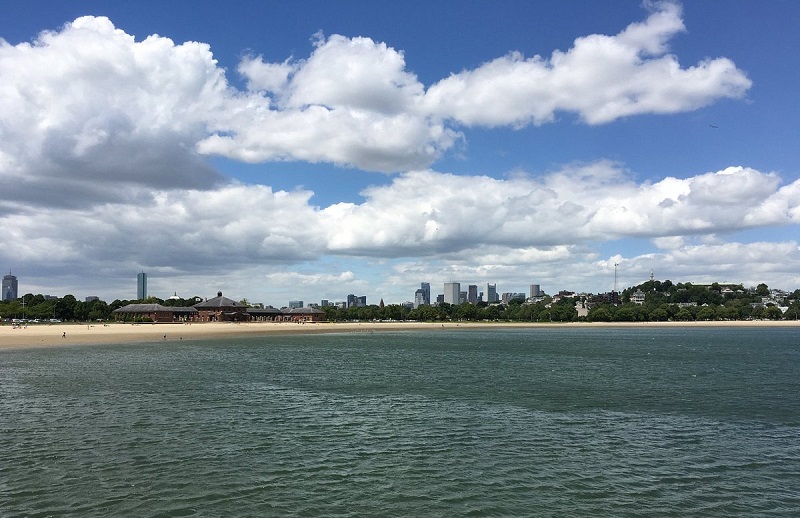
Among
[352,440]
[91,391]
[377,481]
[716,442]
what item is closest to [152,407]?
[91,391]

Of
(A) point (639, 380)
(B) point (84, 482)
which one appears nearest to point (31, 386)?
(B) point (84, 482)

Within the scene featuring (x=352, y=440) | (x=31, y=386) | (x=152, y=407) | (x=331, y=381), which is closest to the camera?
(x=352, y=440)

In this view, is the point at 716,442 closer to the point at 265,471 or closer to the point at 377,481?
the point at 377,481

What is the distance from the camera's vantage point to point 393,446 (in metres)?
22.5

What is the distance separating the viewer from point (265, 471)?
18.8 meters

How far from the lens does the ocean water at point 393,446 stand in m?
16.1

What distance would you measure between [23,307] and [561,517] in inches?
7974

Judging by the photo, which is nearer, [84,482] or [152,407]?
[84,482]

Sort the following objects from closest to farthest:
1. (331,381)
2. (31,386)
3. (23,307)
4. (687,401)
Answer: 1. (687,401)
2. (31,386)
3. (331,381)
4. (23,307)

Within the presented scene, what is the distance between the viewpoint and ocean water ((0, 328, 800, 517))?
16.1 m

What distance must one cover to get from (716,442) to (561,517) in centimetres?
1240

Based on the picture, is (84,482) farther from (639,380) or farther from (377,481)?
(639,380)

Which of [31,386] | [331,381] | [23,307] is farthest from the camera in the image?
[23,307]

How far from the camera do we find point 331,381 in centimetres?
4328
